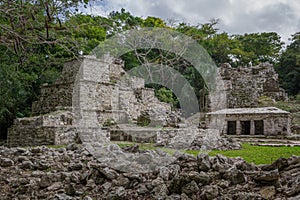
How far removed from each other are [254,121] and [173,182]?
37.4 feet

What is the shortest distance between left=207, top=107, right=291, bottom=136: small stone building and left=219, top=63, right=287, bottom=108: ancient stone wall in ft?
16.2

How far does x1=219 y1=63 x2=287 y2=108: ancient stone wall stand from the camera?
65.2 ft

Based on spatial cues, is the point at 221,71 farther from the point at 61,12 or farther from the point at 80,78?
the point at 61,12

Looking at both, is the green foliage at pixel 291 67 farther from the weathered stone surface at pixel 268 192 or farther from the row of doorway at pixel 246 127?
the weathered stone surface at pixel 268 192

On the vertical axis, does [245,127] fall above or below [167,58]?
below

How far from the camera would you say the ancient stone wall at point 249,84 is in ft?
65.2

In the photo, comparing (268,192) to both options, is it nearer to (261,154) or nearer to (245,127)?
(261,154)

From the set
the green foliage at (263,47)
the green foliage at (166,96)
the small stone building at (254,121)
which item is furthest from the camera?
the green foliage at (263,47)

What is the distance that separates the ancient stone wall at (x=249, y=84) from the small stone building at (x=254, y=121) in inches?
194

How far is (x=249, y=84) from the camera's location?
67.4ft

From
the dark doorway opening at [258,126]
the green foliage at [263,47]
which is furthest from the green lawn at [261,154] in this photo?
the green foliage at [263,47]

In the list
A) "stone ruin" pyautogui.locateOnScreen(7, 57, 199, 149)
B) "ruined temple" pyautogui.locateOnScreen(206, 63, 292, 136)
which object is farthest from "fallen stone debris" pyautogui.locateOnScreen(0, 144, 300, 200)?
"ruined temple" pyautogui.locateOnScreen(206, 63, 292, 136)

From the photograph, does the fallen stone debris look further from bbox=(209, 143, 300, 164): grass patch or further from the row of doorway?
the row of doorway

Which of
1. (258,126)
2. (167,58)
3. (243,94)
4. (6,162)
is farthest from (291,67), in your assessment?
(6,162)
